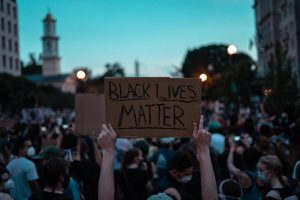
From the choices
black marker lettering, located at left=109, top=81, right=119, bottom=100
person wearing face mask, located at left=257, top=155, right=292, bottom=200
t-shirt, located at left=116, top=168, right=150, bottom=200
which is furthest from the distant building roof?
black marker lettering, located at left=109, top=81, right=119, bottom=100

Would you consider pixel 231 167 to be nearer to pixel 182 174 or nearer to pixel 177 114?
pixel 182 174

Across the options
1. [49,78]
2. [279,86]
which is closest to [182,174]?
[279,86]

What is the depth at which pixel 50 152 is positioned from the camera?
6.50m

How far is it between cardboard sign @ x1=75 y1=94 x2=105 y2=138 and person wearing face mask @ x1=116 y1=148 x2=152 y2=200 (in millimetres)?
1188

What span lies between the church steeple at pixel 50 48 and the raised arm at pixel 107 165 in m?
147

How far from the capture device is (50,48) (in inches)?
5846

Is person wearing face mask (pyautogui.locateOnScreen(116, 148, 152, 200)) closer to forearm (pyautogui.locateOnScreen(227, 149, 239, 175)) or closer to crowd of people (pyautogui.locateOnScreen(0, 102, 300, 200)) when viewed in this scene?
crowd of people (pyautogui.locateOnScreen(0, 102, 300, 200))

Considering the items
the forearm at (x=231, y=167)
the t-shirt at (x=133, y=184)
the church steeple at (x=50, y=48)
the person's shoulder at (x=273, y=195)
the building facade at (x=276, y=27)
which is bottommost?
the t-shirt at (x=133, y=184)

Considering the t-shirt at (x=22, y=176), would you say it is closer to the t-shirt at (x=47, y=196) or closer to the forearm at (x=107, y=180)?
the t-shirt at (x=47, y=196)

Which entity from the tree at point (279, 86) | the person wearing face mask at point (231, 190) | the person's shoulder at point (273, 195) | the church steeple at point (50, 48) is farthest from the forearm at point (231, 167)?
the church steeple at point (50, 48)

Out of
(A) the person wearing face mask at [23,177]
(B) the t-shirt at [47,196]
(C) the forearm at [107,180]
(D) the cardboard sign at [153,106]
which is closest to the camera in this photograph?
(C) the forearm at [107,180]

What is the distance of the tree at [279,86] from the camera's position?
20516 mm

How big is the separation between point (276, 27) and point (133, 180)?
57822 millimetres

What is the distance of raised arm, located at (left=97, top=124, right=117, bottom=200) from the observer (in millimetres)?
3854
